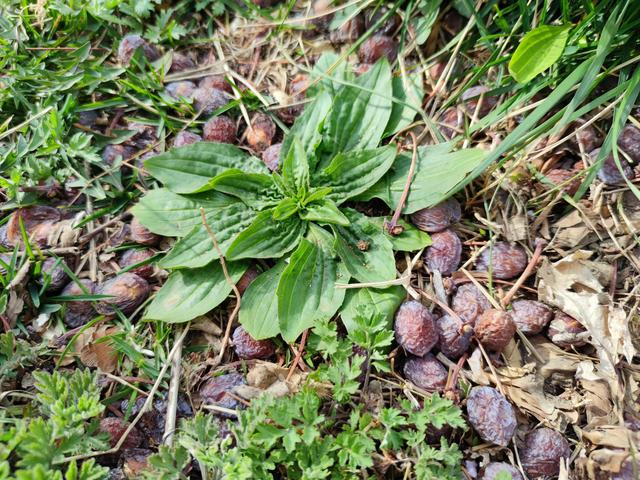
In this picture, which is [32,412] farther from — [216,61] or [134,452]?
[216,61]

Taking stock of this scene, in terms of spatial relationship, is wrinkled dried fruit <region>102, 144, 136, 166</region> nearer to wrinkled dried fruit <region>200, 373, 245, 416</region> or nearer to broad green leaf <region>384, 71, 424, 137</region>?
wrinkled dried fruit <region>200, 373, 245, 416</region>

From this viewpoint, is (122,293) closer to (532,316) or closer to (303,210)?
(303,210)

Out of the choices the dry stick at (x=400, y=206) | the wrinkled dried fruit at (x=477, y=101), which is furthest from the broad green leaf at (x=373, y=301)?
the wrinkled dried fruit at (x=477, y=101)

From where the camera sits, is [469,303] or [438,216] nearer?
[469,303]

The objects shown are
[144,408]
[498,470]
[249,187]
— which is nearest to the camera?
[498,470]

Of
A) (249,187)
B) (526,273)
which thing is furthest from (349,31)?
(526,273)

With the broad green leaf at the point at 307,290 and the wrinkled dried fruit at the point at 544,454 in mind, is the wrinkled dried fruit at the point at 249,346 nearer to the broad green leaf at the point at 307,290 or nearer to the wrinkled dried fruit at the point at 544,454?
the broad green leaf at the point at 307,290

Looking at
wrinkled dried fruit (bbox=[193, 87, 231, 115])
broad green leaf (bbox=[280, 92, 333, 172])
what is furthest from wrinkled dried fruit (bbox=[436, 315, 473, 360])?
wrinkled dried fruit (bbox=[193, 87, 231, 115])
